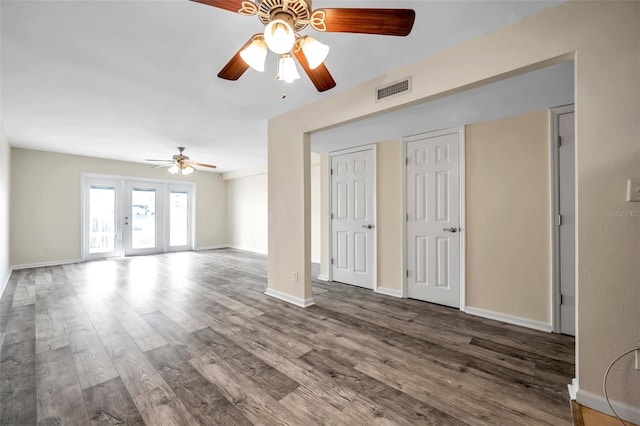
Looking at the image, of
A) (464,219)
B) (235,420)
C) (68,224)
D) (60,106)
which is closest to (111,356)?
(235,420)

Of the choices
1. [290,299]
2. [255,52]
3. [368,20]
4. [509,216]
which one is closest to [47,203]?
[290,299]

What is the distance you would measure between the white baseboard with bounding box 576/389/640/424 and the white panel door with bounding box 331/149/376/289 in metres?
2.63

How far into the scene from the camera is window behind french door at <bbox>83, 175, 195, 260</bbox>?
640cm

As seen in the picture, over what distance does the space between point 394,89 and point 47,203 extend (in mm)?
7483

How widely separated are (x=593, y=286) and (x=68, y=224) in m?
8.61

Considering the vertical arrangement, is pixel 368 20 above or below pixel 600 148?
Result: above

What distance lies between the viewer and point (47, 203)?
5648 mm

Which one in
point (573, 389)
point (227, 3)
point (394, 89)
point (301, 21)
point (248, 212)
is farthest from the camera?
point (248, 212)

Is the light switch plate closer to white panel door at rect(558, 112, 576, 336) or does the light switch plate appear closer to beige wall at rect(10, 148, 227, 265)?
white panel door at rect(558, 112, 576, 336)

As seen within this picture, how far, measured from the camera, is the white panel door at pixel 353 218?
4172mm

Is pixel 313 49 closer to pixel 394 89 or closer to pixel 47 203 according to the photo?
pixel 394 89

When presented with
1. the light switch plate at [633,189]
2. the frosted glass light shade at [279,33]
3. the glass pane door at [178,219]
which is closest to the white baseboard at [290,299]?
the frosted glass light shade at [279,33]

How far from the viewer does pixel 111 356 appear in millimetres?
2115

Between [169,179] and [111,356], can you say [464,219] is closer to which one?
[111,356]
